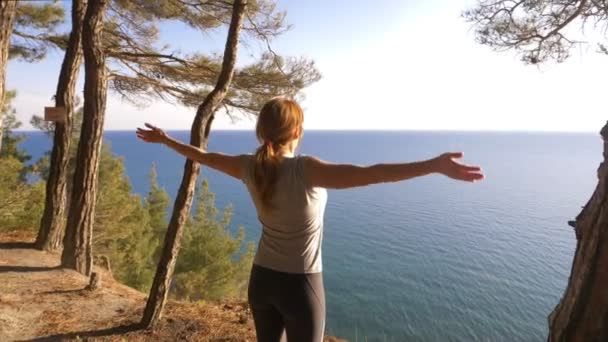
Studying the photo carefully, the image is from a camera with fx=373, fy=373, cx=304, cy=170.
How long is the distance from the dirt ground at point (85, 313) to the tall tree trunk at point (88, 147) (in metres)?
0.27

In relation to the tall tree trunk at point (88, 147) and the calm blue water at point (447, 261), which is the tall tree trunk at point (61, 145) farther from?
the calm blue water at point (447, 261)

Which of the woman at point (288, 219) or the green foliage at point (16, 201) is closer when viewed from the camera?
the woman at point (288, 219)

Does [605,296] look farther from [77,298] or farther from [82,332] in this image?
[77,298]

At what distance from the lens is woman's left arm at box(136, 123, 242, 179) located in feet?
5.31

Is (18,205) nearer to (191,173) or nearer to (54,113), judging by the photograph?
(54,113)

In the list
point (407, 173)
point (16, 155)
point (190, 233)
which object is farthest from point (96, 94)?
point (190, 233)

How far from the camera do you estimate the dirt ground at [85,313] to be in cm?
320

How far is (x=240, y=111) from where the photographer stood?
521 centimetres

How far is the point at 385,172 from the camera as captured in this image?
1.22m

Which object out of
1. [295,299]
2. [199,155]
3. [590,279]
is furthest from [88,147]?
[590,279]

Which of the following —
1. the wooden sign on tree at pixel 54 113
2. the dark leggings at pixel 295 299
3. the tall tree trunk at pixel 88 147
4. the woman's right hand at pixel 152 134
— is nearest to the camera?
the dark leggings at pixel 295 299

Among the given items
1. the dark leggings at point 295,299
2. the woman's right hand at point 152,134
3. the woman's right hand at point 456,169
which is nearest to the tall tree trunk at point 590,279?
the woman's right hand at point 456,169

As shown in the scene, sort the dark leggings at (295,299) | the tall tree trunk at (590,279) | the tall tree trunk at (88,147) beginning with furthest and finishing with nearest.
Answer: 1. the tall tree trunk at (88,147)
2. the dark leggings at (295,299)
3. the tall tree trunk at (590,279)

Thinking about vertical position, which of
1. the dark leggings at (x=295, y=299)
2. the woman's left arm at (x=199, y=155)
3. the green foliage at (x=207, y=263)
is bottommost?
the green foliage at (x=207, y=263)
